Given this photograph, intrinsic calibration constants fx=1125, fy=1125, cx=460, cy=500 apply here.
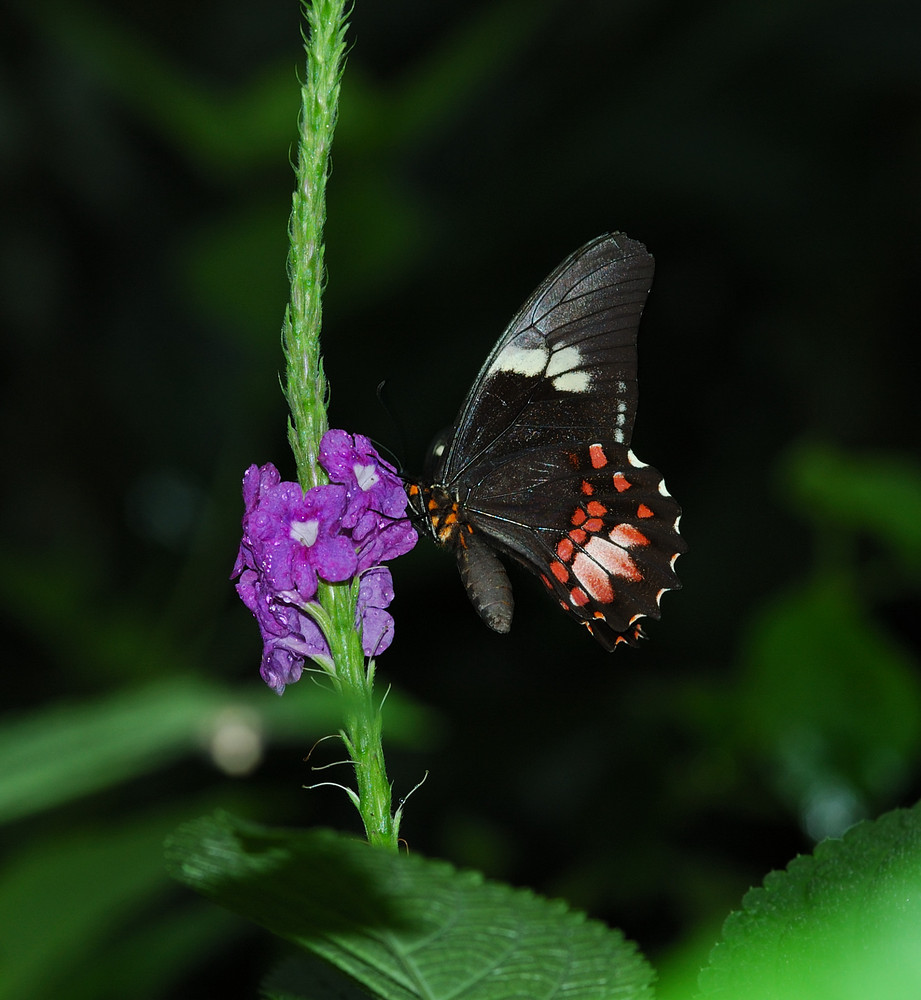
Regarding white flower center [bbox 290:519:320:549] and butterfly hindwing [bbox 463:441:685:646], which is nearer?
white flower center [bbox 290:519:320:549]

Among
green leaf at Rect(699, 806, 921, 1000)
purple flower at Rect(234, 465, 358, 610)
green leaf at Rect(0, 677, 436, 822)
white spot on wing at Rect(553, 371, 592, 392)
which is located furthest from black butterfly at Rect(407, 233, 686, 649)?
green leaf at Rect(699, 806, 921, 1000)

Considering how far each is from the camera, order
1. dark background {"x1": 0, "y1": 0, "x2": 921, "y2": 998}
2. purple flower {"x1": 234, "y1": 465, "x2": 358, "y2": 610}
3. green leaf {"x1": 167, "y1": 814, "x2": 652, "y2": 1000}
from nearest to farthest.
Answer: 1. green leaf {"x1": 167, "y1": 814, "x2": 652, "y2": 1000}
2. purple flower {"x1": 234, "y1": 465, "x2": 358, "y2": 610}
3. dark background {"x1": 0, "y1": 0, "x2": 921, "y2": 998}

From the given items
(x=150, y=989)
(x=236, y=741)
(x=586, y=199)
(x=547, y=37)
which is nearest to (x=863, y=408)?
(x=586, y=199)

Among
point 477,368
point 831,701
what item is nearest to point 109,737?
point 831,701

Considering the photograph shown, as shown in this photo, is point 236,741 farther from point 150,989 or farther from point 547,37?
point 547,37

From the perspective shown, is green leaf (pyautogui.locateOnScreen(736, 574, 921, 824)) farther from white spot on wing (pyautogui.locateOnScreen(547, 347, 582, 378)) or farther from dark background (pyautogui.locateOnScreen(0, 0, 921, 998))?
white spot on wing (pyautogui.locateOnScreen(547, 347, 582, 378))

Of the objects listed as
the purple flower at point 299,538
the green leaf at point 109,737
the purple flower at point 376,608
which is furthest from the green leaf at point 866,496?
the purple flower at point 299,538
